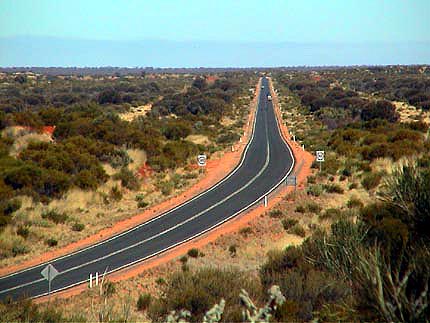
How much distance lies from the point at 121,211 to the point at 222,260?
1021 cm

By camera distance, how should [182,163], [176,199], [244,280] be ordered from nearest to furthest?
[244,280], [176,199], [182,163]

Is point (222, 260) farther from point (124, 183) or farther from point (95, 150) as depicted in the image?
point (95, 150)

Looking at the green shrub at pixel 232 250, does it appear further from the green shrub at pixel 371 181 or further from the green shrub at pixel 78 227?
the green shrub at pixel 371 181

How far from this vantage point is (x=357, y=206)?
2489cm

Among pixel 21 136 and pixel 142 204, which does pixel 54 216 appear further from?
pixel 21 136

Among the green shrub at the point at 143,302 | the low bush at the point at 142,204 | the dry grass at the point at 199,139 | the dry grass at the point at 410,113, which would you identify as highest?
the dry grass at the point at 410,113

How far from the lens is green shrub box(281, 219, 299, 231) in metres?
23.0

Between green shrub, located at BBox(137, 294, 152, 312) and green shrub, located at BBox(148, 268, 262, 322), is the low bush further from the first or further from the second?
green shrub, located at BBox(148, 268, 262, 322)

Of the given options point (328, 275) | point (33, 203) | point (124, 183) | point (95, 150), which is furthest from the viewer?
point (95, 150)

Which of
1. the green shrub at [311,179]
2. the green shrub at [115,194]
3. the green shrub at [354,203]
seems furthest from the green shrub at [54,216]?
the green shrub at [311,179]

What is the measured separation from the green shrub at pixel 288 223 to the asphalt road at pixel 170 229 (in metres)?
3.28

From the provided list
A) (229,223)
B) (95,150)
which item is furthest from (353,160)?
(95,150)

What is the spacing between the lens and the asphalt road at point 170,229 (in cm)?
1772

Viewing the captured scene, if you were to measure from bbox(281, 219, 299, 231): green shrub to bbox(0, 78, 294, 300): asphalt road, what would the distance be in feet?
10.8
